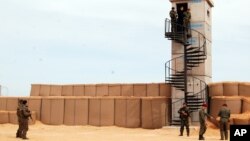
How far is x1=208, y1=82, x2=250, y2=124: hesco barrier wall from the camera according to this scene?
2262 cm

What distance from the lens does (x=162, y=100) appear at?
80.3 ft

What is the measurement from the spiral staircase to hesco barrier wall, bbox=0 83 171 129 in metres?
1.35

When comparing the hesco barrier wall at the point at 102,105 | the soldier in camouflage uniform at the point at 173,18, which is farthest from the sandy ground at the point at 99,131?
the soldier in camouflage uniform at the point at 173,18

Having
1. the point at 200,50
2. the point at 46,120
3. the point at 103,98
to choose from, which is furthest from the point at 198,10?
the point at 46,120

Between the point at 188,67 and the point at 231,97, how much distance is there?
302cm

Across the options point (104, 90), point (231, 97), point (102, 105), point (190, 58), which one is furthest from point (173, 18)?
point (104, 90)

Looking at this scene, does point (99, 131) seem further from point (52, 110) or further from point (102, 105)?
point (52, 110)

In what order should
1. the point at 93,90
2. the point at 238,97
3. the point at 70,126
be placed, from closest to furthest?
the point at 238,97, the point at 70,126, the point at 93,90

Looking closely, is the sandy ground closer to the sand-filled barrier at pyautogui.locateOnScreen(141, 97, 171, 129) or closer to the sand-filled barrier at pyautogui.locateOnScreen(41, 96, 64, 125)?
the sand-filled barrier at pyautogui.locateOnScreen(41, 96, 64, 125)

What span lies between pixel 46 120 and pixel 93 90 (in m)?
3.72

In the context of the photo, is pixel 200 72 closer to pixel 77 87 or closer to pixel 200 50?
pixel 200 50

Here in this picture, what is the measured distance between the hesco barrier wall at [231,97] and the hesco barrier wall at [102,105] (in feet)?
8.59

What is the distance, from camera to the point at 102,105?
86.0 ft

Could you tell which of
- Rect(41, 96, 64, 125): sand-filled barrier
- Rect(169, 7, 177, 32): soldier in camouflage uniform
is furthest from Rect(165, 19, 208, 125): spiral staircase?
Rect(41, 96, 64, 125): sand-filled barrier
